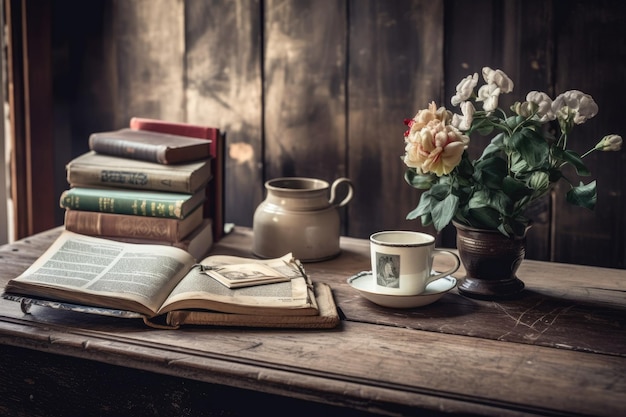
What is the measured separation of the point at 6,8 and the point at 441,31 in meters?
1.02

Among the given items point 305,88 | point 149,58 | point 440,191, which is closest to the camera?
point 440,191

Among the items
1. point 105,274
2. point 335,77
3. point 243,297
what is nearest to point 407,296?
point 243,297

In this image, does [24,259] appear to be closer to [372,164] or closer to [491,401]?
[372,164]

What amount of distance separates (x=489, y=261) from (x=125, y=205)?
725 millimetres

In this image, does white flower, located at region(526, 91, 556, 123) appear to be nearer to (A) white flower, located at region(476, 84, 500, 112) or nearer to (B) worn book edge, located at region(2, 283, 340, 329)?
(A) white flower, located at region(476, 84, 500, 112)

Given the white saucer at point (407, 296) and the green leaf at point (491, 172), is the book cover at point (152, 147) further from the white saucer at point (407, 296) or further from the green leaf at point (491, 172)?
the green leaf at point (491, 172)

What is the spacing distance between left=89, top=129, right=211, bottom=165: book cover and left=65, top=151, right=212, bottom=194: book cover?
0.05ft

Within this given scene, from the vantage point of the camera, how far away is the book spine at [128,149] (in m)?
1.54

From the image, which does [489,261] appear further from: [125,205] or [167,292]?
[125,205]

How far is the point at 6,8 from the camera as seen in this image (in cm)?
178

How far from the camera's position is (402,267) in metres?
1.21

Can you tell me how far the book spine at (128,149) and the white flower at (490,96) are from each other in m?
0.66

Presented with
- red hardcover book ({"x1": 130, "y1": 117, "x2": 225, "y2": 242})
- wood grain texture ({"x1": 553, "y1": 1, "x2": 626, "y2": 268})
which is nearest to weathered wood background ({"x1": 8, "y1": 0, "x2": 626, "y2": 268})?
wood grain texture ({"x1": 553, "y1": 1, "x2": 626, "y2": 268})

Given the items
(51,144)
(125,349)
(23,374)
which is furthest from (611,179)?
(51,144)
